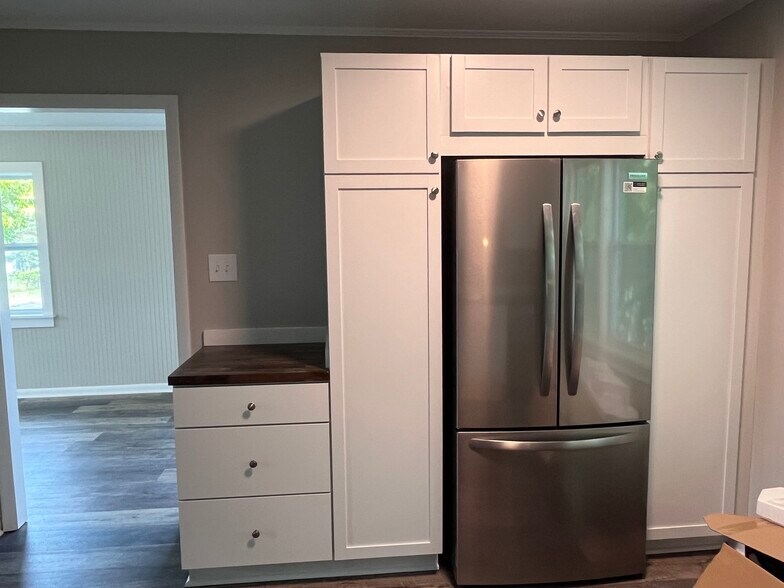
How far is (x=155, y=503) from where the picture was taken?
108 inches

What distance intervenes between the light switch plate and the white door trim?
0.42 feet

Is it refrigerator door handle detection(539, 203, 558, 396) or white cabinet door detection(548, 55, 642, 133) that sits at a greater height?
white cabinet door detection(548, 55, 642, 133)

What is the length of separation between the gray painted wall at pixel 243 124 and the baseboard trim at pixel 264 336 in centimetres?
4

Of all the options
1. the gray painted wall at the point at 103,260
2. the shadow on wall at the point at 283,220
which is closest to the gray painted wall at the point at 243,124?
the shadow on wall at the point at 283,220

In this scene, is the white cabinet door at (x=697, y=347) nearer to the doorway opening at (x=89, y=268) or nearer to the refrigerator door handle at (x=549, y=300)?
the refrigerator door handle at (x=549, y=300)

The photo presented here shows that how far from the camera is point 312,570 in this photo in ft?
6.94

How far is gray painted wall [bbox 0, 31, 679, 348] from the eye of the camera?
7.63ft

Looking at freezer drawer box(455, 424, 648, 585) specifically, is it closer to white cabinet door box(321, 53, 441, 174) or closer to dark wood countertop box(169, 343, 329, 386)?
dark wood countertop box(169, 343, 329, 386)

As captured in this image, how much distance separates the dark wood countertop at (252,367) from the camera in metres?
1.94

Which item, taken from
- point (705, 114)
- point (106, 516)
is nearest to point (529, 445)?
point (705, 114)

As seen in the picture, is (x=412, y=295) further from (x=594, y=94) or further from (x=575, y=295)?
(x=594, y=94)

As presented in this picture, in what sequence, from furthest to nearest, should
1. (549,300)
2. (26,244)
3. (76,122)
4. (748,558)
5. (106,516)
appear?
1. (26,244)
2. (76,122)
3. (106,516)
4. (549,300)
5. (748,558)

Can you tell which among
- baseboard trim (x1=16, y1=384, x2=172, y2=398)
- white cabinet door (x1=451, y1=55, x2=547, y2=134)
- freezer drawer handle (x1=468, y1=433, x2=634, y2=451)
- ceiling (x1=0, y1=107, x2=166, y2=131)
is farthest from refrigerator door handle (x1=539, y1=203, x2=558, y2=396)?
baseboard trim (x1=16, y1=384, x2=172, y2=398)

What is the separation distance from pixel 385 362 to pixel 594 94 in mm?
1278
